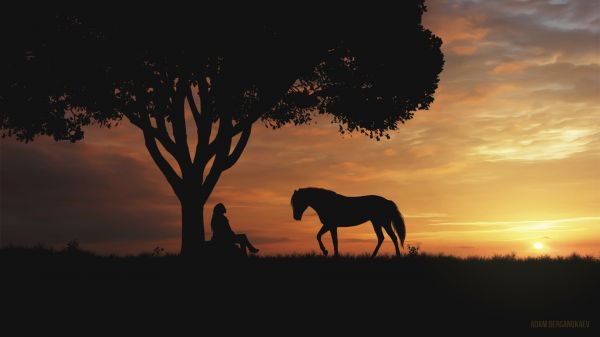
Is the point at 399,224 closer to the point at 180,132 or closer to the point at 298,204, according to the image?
the point at 298,204

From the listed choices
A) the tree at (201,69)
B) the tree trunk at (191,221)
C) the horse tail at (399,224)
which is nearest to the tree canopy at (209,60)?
the tree at (201,69)

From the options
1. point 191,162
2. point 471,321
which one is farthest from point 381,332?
point 191,162

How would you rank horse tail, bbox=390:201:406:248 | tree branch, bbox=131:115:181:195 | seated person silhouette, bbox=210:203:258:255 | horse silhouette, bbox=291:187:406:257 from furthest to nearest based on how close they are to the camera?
tree branch, bbox=131:115:181:195, horse tail, bbox=390:201:406:248, horse silhouette, bbox=291:187:406:257, seated person silhouette, bbox=210:203:258:255

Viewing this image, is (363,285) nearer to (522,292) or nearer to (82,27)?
(522,292)

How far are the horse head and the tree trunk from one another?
14.5 feet

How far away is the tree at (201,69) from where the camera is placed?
941 inches

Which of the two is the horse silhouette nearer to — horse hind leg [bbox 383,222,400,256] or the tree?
horse hind leg [bbox 383,222,400,256]

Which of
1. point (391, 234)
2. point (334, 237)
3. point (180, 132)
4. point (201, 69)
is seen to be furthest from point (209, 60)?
point (391, 234)

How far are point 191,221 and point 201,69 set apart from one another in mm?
6712

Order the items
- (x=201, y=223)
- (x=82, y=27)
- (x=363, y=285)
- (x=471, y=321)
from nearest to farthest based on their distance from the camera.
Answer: (x=471, y=321) → (x=363, y=285) → (x=82, y=27) → (x=201, y=223)

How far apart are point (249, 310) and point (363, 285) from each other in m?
4.21

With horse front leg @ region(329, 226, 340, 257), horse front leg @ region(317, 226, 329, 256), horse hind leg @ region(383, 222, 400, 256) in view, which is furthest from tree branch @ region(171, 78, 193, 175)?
horse hind leg @ region(383, 222, 400, 256)

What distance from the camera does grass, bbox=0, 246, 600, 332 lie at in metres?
15.7

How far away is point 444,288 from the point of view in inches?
734
